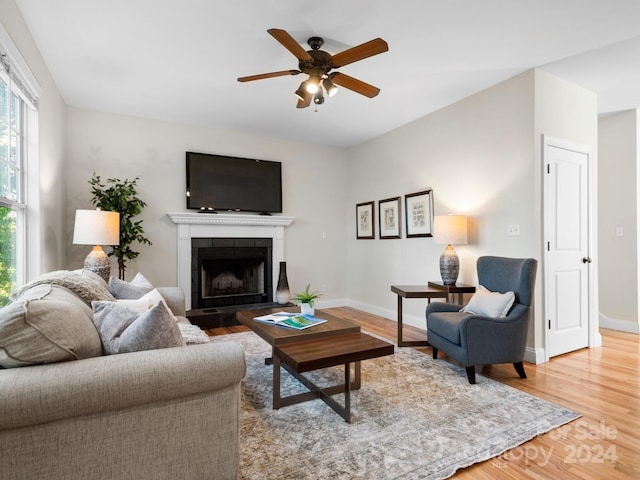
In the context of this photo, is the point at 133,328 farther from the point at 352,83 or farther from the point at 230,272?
the point at 230,272

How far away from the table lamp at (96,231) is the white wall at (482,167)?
3.34 m

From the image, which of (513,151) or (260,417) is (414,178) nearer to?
(513,151)

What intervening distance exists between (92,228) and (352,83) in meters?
2.68

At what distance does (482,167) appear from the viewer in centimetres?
346

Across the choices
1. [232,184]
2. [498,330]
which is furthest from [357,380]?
[232,184]

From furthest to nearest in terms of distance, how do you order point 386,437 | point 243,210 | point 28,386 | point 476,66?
point 243,210 → point 476,66 → point 386,437 → point 28,386

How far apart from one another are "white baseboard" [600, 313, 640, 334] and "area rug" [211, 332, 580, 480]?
2.70 meters

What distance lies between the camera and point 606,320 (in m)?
4.23

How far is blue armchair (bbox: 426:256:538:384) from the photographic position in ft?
8.36

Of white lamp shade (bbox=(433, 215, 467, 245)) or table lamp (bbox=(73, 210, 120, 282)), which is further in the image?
white lamp shade (bbox=(433, 215, 467, 245))

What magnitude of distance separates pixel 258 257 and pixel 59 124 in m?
2.72

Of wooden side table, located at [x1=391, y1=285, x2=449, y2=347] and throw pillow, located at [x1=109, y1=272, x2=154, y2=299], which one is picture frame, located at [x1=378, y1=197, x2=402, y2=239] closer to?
wooden side table, located at [x1=391, y1=285, x2=449, y2=347]

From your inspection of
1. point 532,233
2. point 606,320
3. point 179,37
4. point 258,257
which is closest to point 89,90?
point 179,37

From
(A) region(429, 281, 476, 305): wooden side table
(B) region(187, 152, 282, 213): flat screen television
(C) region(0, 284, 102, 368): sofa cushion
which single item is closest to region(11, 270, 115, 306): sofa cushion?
(C) region(0, 284, 102, 368): sofa cushion
